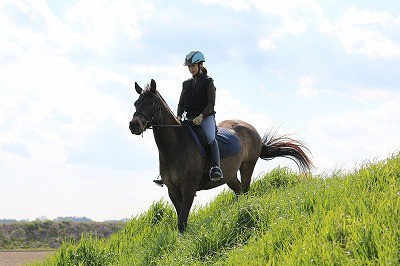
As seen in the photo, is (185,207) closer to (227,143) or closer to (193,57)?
(227,143)

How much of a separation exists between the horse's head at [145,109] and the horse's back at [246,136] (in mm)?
2639

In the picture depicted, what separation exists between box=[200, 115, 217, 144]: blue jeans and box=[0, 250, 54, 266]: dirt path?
7565 mm

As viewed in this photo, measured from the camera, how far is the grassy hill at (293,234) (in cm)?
721

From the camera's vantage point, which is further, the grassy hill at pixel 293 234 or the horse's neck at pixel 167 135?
the horse's neck at pixel 167 135

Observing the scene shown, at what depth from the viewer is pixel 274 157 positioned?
48.0ft

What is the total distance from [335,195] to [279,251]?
157 cm

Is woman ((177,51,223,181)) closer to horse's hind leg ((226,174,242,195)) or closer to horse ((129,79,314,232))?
horse ((129,79,314,232))

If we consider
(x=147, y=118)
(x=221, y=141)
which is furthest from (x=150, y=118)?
(x=221, y=141)

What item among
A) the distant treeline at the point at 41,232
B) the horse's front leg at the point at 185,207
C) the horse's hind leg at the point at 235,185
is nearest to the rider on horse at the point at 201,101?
the horse's front leg at the point at 185,207

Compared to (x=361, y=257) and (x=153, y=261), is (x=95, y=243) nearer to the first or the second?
(x=153, y=261)

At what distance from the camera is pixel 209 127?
36.9 ft

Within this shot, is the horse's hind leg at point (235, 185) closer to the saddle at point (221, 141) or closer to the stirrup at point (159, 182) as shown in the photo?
the saddle at point (221, 141)

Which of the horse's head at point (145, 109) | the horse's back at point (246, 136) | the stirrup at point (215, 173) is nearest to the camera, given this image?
the horse's head at point (145, 109)

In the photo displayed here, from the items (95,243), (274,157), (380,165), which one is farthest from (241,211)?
(274,157)
